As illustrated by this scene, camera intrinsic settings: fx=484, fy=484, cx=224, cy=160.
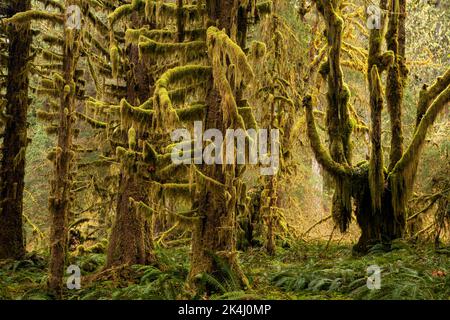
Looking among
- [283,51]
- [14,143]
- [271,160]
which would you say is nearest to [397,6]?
[283,51]

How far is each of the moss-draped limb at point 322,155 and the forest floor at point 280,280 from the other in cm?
206

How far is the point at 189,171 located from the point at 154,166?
0.73 m

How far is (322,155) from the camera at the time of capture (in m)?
12.0

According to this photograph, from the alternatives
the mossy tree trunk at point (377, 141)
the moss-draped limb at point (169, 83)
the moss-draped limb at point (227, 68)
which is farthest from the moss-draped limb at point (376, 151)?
the moss-draped limb at point (169, 83)

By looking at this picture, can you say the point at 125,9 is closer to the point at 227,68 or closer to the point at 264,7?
the point at 264,7

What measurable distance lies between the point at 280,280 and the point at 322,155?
4.18 metres

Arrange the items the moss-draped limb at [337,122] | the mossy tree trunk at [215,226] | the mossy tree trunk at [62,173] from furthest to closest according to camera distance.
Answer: the moss-draped limb at [337,122], the mossy tree trunk at [62,173], the mossy tree trunk at [215,226]

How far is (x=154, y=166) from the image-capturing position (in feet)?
27.2

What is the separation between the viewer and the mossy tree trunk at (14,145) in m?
12.3

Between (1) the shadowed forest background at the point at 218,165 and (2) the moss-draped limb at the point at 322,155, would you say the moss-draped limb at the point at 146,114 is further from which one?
(2) the moss-draped limb at the point at 322,155

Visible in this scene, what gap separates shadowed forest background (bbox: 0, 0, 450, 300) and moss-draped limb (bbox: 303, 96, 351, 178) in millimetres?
32

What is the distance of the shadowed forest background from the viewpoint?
7.88 m
